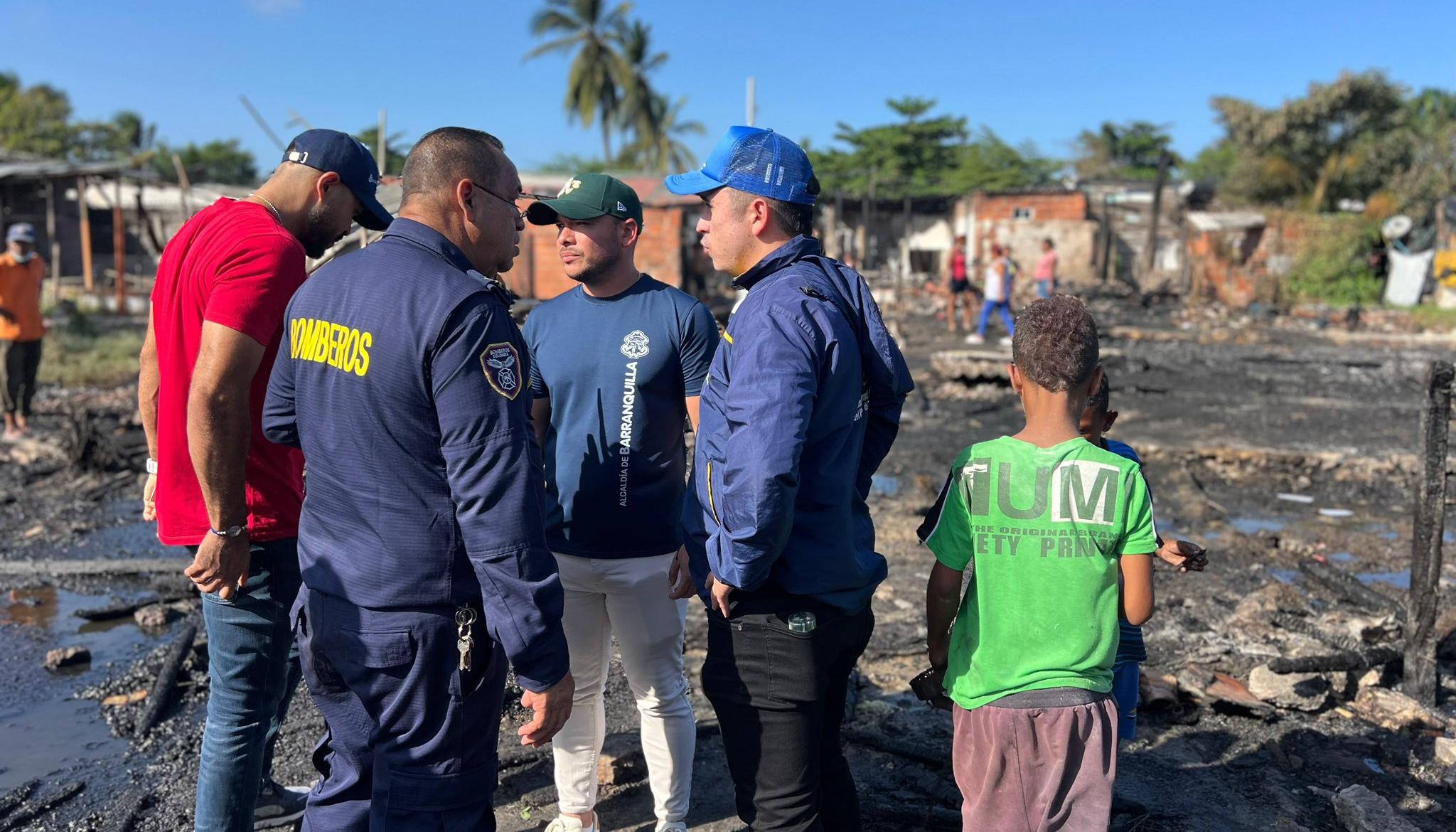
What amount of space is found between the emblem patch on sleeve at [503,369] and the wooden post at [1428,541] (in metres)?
3.53

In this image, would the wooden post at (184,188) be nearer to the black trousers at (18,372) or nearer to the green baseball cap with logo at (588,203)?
the black trousers at (18,372)

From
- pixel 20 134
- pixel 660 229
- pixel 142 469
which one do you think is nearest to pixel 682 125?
pixel 20 134

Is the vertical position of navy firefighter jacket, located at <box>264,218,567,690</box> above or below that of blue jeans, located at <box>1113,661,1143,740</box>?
above

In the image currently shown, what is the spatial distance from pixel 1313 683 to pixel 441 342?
13.1ft

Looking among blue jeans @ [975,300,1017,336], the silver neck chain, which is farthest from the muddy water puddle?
blue jeans @ [975,300,1017,336]

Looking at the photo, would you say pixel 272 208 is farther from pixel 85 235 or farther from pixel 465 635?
pixel 85 235

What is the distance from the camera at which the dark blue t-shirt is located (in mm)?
2963

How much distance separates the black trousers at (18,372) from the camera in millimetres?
9164

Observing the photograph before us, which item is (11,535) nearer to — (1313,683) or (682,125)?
(1313,683)

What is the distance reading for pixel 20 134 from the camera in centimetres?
Answer: 3631

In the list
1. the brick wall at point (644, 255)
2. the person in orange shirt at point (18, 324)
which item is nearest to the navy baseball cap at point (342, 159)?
the person in orange shirt at point (18, 324)

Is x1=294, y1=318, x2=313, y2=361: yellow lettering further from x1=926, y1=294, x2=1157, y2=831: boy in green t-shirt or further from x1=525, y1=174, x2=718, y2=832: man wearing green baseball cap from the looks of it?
x1=926, y1=294, x2=1157, y2=831: boy in green t-shirt

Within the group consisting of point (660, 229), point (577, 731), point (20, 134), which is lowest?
point (577, 731)

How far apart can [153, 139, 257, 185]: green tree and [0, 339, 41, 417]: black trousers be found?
39.6 metres
